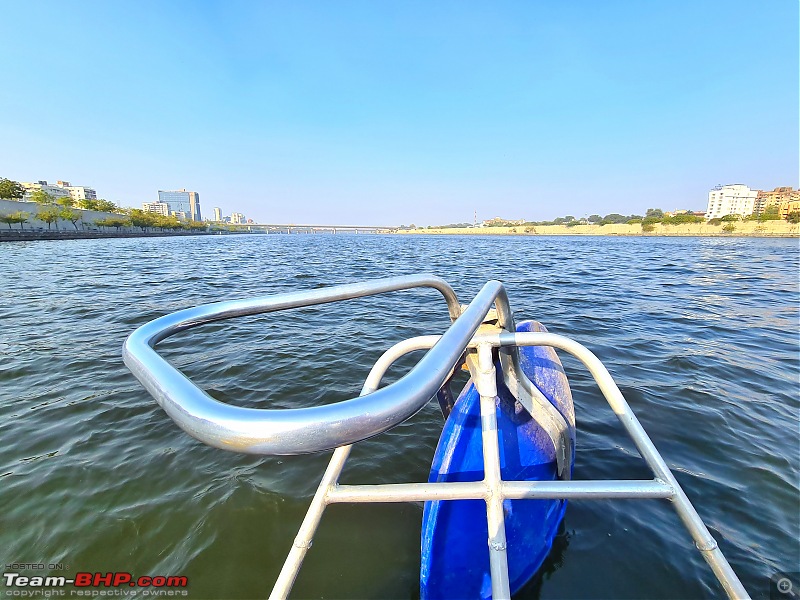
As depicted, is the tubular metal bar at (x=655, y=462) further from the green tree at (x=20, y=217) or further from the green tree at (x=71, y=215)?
the green tree at (x=71, y=215)

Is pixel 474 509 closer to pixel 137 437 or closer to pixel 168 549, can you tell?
pixel 168 549

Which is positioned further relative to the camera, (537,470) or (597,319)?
(597,319)

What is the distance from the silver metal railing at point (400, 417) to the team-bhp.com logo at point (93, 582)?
1611 millimetres

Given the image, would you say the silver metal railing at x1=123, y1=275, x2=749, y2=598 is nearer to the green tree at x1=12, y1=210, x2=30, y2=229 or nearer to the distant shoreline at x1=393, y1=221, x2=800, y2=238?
the green tree at x1=12, y1=210, x2=30, y2=229

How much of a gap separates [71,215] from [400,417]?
81.1m

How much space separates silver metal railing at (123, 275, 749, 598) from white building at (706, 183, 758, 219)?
186020 mm

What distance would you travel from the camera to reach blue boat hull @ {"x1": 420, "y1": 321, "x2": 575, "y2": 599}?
6.19ft

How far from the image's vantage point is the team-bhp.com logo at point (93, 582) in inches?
87.7

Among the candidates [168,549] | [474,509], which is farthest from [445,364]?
[168,549]

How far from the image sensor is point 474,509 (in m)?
1.92

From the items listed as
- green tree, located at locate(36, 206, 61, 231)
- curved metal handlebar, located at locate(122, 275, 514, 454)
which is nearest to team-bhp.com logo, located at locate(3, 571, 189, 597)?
curved metal handlebar, located at locate(122, 275, 514, 454)

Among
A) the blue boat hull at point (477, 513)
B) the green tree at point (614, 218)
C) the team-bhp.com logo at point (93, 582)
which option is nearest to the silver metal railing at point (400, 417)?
the blue boat hull at point (477, 513)

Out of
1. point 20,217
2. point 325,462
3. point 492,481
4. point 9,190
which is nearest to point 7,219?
point 20,217

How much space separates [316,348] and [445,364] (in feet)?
19.0
